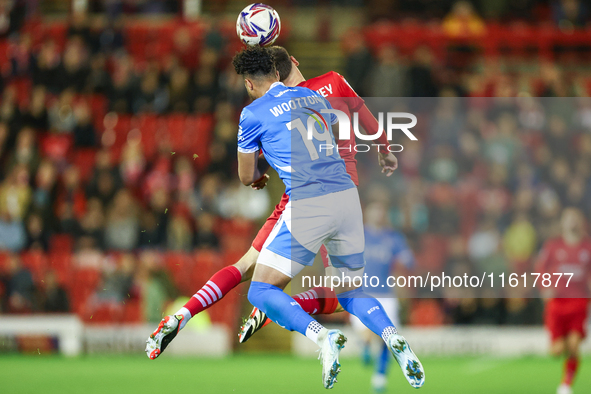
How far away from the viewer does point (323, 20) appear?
61.5 ft

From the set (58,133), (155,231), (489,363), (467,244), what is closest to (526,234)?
(467,244)

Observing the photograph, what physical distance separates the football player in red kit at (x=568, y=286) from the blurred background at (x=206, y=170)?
278cm

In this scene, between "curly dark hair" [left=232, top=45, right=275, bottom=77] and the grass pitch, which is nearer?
"curly dark hair" [left=232, top=45, right=275, bottom=77]

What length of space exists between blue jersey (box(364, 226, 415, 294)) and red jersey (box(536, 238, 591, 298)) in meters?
1.84

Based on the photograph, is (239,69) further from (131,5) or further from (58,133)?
(131,5)

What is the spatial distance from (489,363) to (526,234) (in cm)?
231

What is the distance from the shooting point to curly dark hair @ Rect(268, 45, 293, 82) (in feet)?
20.3

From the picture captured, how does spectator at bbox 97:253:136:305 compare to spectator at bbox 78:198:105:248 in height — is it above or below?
below

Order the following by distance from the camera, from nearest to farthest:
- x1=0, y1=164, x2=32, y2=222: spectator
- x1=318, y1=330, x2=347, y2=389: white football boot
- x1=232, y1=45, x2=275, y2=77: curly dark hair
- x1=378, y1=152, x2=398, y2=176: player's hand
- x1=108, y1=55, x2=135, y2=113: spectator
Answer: x1=318, y1=330, x2=347, y2=389: white football boot → x1=232, y1=45, x2=275, y2=77: curly dark hair → x1=378, y1=152, x2=398, y2=176: player's hand → x1=0, y1=164, x2=32, y2=222: spectator → x1=108, y1=55, x2=135, y2=113: spectator

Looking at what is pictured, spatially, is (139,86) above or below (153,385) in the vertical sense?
above

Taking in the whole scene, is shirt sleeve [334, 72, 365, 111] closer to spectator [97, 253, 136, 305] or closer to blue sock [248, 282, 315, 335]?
blue sock [248, 282, 315, 335]

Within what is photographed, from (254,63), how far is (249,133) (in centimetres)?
51

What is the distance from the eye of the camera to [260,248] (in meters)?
6.51

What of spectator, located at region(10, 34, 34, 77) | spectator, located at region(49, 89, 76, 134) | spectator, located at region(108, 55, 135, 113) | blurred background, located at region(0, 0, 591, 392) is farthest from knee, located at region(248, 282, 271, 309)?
spectator, located at region(10, 34, 34, 77)
